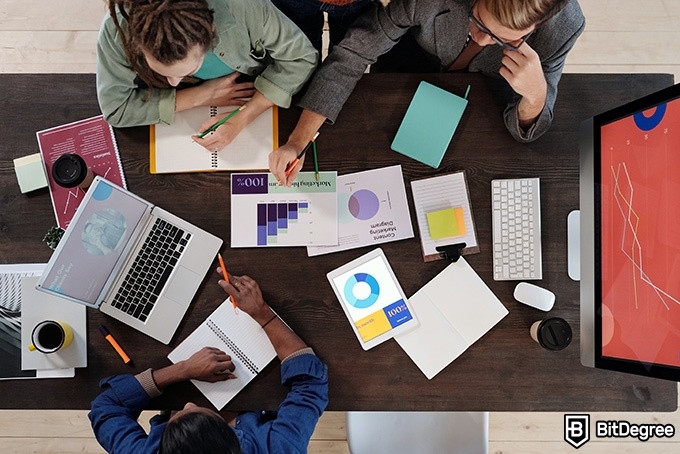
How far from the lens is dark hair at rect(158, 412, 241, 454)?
1.20 m

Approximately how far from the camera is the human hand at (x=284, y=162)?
4.55ft

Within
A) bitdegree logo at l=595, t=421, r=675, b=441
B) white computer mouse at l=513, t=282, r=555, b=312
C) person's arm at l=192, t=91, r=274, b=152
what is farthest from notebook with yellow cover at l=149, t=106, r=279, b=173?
bitdegree logo at l=595, t=421, r=675, b=441

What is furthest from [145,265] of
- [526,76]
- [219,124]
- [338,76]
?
[526,76]

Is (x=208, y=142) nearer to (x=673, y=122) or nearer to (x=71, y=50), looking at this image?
(x=673, y=122)

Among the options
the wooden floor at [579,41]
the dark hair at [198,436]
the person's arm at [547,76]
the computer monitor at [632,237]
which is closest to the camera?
the computer monitor at [632,237]

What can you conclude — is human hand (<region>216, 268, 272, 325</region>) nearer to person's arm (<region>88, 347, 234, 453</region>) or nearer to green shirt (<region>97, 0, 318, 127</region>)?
person's arm (<region>88, 347, 234, 453</region>)

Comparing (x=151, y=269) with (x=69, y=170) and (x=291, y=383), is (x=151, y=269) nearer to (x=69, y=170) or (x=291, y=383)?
(x=69, y=170)

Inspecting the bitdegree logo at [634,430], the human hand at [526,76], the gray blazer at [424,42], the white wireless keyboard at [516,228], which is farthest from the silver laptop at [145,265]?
the bitdegree logo at [634,430]

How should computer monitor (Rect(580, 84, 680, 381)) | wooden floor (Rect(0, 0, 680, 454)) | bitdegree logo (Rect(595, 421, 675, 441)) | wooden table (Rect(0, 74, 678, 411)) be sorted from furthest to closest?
wooden floor (Rect(0, 0, 680, 454)), bitdegree logo (Rect(595, 421, 675, 441)), wooden table (Rect(0, 74, 678, 411)), computer monitor (Rect(580, 84, 680, 381))

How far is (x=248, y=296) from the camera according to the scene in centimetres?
140

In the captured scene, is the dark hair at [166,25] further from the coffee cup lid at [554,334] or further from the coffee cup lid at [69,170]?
the coffee cup lid at [554,334]

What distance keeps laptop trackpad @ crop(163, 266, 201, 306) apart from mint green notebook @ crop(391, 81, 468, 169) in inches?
22.9

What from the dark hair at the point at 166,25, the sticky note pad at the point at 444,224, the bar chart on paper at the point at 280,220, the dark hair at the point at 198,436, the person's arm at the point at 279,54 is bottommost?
the dark hair at the point at 198,436

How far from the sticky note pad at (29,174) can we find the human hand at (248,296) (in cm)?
49
